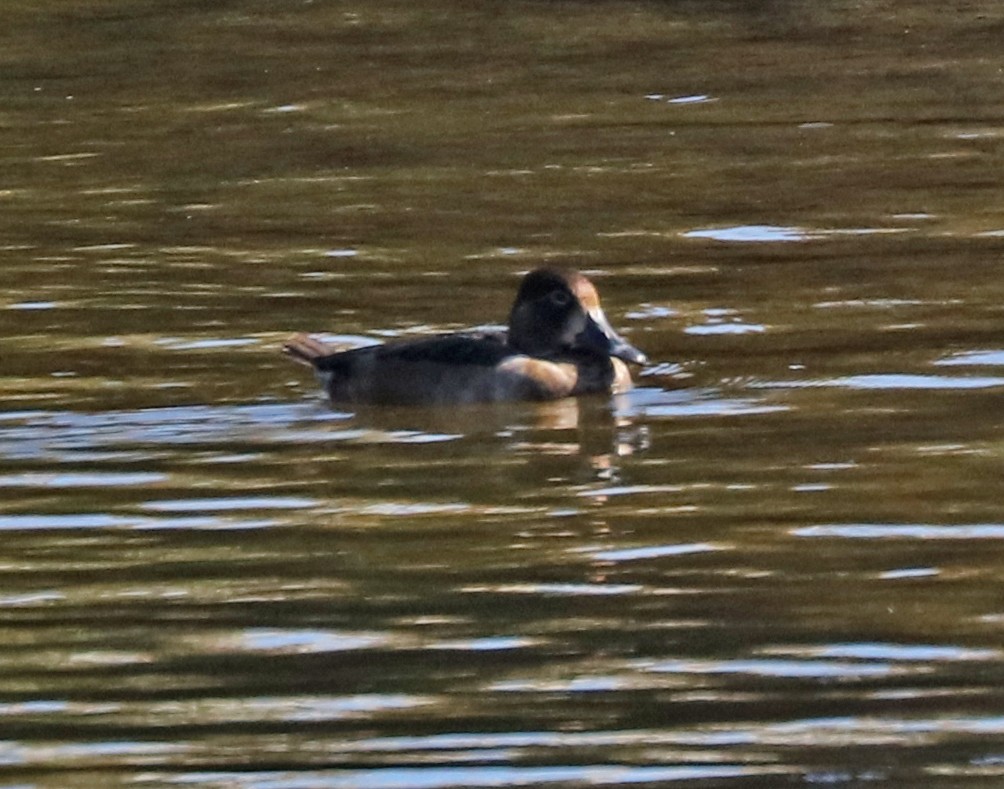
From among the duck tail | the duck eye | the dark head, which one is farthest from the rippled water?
the duck eye

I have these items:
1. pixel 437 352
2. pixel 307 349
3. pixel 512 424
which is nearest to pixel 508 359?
pixel 437 352

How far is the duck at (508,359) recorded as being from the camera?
33.7 ft

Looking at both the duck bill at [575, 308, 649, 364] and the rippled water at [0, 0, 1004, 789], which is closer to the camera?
the rippled water at [0, 0, 1004, 789]

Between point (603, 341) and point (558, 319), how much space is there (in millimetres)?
233

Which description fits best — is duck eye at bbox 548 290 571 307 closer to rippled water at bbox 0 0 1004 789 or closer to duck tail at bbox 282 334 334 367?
rippled water at bbox 0 0 1004 789

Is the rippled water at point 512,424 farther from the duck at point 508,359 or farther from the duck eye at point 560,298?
the duck eye at point 560,298

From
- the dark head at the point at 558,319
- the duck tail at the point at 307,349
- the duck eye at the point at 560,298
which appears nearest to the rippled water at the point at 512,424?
the duck tail at the point at 307,349

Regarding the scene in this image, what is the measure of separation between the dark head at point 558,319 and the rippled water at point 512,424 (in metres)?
0.24

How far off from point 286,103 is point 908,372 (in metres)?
8.79

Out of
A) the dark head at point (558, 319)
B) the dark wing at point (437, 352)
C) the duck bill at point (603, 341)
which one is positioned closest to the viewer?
the dark wing at point (437, 352)

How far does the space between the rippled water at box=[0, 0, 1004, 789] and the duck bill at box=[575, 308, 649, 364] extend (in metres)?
0.16

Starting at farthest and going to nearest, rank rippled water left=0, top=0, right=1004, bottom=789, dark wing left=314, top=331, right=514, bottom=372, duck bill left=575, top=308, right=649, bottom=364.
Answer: duck bill left=575, top=308, right=649, bottom=364 → dark wing left=314, top=331, right=514, bottom=372 → rippled water left=0, top=0, right=1004, bottom=789

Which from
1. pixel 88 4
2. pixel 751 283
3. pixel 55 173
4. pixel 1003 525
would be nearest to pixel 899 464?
pixel 1003 525

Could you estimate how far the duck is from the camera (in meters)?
10.3
